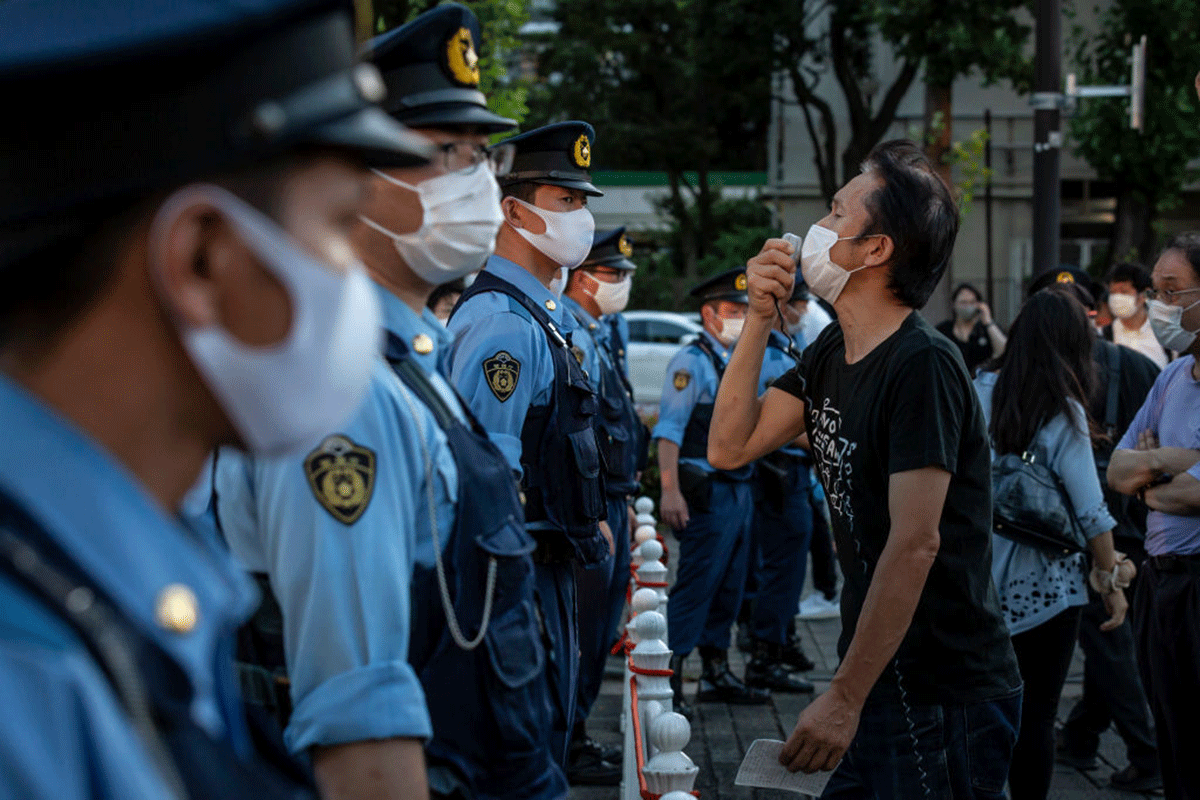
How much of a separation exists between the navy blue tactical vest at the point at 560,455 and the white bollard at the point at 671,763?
81 cm

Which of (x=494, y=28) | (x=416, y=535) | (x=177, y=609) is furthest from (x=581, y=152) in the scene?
(x=494, y=28)

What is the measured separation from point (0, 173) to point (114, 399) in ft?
0.71

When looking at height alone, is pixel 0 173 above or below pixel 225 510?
above

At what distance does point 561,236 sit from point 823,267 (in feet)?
4.54

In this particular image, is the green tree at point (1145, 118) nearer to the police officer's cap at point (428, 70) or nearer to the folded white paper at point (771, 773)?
the folded white paper at point (771, 773)

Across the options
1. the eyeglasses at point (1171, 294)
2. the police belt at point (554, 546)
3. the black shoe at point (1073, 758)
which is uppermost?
the eyeglasses at point (1171, 294)

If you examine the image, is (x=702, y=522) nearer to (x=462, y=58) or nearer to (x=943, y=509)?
(x=943, y=509)

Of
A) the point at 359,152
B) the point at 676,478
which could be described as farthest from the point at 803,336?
the point at 359,152

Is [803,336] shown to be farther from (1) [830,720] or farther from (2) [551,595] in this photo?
(1) [830,720]

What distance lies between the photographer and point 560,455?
14.1 feet

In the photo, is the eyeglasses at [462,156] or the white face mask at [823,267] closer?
the eyeglasses at [462,156]

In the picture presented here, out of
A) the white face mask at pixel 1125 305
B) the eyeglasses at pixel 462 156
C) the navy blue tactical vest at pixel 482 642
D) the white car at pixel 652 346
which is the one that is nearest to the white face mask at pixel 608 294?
the white face mask at pixel 1125 305

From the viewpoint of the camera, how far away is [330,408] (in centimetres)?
126

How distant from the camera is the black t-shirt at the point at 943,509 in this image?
10.4 ft
